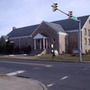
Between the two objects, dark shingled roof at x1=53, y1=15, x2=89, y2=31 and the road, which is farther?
dark shingled roof at x1=53, y1=15, x2=89, y2=31

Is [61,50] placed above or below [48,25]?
below

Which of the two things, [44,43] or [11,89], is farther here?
[44,43]

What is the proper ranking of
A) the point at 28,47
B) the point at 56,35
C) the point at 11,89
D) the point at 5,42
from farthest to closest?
the point at 5,42
the point at 28,47
the point at 56,35
the point at 11,89

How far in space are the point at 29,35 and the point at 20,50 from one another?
443cm

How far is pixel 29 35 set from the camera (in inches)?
1786

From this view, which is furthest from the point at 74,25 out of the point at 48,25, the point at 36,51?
the point at 36,51

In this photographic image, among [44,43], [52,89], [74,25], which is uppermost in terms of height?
[74,25]

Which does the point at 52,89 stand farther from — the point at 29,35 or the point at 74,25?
the point at 29,35

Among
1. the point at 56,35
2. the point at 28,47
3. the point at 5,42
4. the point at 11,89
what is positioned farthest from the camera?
the point at 5,42

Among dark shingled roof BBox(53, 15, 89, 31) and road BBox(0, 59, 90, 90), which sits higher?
dark shingled roof BBox(53, 15, 89, 31)

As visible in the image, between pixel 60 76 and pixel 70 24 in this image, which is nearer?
pixel 60 76

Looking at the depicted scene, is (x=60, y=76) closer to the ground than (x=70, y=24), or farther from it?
closer to the ground

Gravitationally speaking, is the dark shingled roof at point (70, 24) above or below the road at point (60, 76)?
above

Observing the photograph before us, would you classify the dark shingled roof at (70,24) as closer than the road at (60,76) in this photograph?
No
